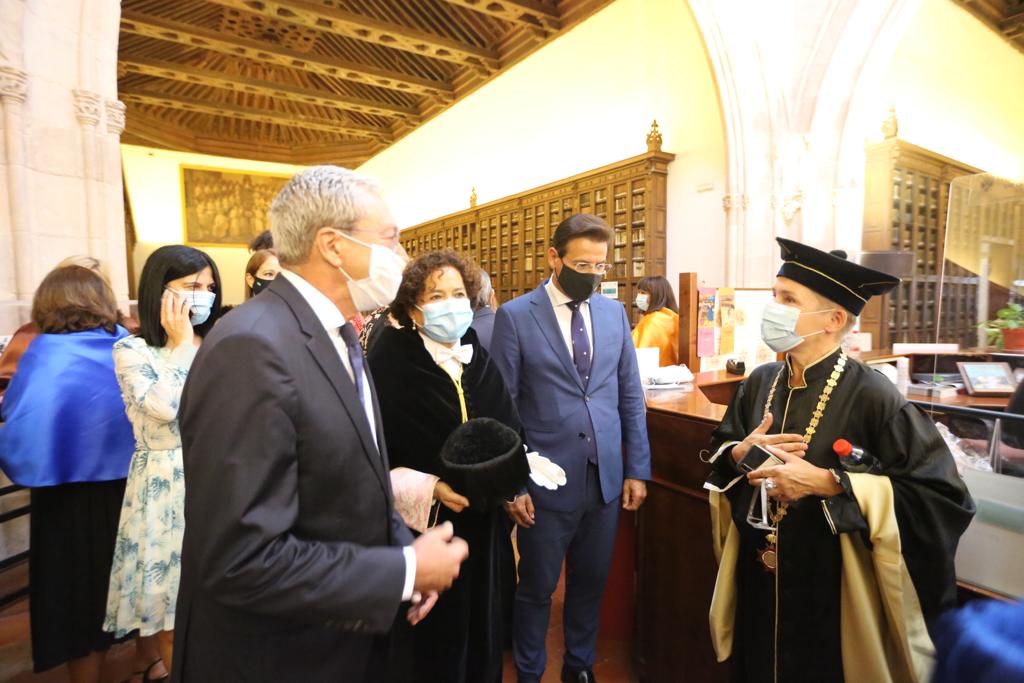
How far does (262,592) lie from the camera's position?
2.84 ft

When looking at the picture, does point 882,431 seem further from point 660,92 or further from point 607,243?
point 660,92

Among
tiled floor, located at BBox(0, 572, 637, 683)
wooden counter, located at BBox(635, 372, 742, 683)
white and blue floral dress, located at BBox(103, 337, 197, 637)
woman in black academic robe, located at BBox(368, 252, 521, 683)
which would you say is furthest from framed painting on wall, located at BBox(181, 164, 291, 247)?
wooden counter, located at BBox(635, 372, 742, 683)

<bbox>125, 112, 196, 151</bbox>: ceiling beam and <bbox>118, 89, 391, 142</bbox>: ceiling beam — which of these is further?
<bbox>125, 112, 196, 151</bbox>: ceiling beam

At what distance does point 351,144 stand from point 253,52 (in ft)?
22.0

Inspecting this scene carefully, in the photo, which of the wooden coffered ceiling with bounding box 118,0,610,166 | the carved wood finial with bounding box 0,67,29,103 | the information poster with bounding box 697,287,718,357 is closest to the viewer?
the carved wood finial with bounding box 0,67,29,103

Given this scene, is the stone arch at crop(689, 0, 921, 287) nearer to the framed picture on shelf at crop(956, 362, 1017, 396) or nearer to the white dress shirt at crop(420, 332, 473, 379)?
the framed picture on shelf at crop(956, 362, 1017, 396)

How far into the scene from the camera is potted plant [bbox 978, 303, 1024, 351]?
1.66m

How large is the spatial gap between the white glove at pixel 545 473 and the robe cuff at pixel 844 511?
2.70 ft

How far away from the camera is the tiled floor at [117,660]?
91.0 inches

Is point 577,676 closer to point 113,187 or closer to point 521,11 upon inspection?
point 113,187

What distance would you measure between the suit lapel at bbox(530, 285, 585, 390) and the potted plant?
4.63ft

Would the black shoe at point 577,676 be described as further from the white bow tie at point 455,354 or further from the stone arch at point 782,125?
the stone arch at point 782,125

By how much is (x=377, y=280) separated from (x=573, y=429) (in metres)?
1.19

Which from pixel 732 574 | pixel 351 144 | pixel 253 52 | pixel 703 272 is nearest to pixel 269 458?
pixel 732 574
